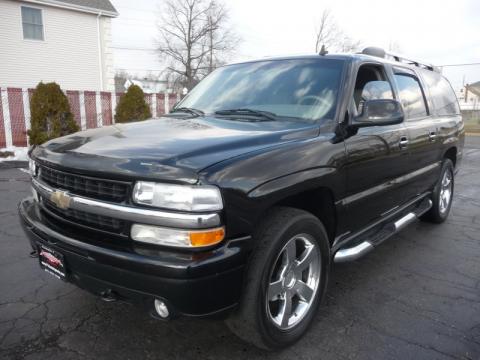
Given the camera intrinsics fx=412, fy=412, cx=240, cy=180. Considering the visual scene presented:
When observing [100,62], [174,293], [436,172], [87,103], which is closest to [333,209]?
[174,293]

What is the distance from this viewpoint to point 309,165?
252 centimetres

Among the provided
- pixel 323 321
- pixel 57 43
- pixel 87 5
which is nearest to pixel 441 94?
pixel 323 321

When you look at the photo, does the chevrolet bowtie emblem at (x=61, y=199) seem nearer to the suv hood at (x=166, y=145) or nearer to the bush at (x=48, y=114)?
the suv hood at (x=166, y=145)

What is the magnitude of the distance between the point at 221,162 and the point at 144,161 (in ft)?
1.27

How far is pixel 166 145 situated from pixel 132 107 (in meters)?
9.98

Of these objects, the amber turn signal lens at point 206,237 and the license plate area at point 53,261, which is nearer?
the amber turn signal lens at point 206,237

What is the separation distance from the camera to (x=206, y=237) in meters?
1.96

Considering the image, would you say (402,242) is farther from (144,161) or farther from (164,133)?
(144,161)

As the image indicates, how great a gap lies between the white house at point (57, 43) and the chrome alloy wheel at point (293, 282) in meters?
17.2

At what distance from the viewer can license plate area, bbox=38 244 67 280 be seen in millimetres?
2346

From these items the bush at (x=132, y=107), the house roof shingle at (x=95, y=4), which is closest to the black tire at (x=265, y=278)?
the bush at (x=132, y=107)

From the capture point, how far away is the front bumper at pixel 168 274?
6.40 ft

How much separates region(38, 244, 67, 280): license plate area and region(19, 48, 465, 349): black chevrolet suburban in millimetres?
13

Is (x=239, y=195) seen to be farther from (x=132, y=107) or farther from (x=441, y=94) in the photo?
(x=132, y=107)
